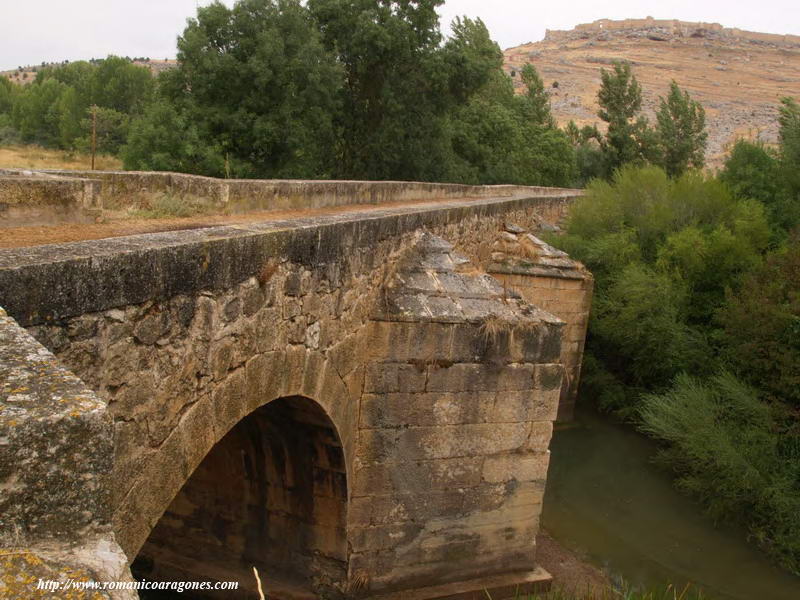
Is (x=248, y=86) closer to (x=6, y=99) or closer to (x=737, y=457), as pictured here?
(x=737, y=457)

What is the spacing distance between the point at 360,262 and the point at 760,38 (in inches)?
4198

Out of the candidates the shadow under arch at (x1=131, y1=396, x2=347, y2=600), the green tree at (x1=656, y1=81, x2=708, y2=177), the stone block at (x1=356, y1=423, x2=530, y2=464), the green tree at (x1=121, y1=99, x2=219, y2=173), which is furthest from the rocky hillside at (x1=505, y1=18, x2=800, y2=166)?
the shadow under arch at (x1=131, y1=396, x2=347, y2=600)

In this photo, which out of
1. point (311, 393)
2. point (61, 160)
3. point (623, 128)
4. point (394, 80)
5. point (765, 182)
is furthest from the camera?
point (623, 128)

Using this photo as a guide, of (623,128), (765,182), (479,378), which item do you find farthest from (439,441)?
(623,128)

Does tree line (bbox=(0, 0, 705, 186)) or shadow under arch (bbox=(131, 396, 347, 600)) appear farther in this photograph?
tree line (bbox=(0, 0, 705, 186))

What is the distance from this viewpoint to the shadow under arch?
17.5ft

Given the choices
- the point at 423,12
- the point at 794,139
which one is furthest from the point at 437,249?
the point at 423,12

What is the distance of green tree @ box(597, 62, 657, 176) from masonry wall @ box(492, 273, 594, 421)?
68.7ft

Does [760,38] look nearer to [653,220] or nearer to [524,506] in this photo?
[653,220]

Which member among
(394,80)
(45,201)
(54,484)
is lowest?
(54,484)

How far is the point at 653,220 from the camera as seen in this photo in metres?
14.5

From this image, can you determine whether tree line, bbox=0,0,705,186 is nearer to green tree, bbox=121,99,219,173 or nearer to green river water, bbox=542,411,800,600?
green tree, bbox=121,99,219,173

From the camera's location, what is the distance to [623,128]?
32219 millimetres

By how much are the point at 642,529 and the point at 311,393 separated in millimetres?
6686
